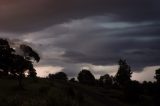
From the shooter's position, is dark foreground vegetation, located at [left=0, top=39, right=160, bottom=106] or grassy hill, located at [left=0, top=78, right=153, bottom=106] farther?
dark foreground vegetation, located at [left=0, top=39, right=160, bottom=106]

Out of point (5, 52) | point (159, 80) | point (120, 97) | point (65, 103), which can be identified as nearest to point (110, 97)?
point (120, 97)

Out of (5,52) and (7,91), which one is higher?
(5,52)

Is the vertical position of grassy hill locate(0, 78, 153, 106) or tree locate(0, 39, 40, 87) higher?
tree locate(0, 39, 40, 87)

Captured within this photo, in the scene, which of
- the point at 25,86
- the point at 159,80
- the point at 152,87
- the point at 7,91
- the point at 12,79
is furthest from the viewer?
the point at 152,87

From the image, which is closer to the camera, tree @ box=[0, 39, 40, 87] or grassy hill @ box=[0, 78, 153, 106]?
grassy hill @ box=[0, 78, 153, 106]

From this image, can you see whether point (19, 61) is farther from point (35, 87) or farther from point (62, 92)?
point (62, 92)

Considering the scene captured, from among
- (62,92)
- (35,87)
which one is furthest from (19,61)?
(62,92)

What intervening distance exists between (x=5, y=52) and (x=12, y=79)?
12127 millimetres

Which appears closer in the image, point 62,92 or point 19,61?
point 62,92

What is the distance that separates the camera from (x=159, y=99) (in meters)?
147

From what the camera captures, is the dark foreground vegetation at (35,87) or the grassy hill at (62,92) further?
the dark foreground vegetation at (35,87)

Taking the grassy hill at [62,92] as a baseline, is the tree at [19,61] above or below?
above

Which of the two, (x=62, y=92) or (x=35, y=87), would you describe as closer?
(x=62, y=92)

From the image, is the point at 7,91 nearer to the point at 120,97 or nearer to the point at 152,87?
the point at 120,97
